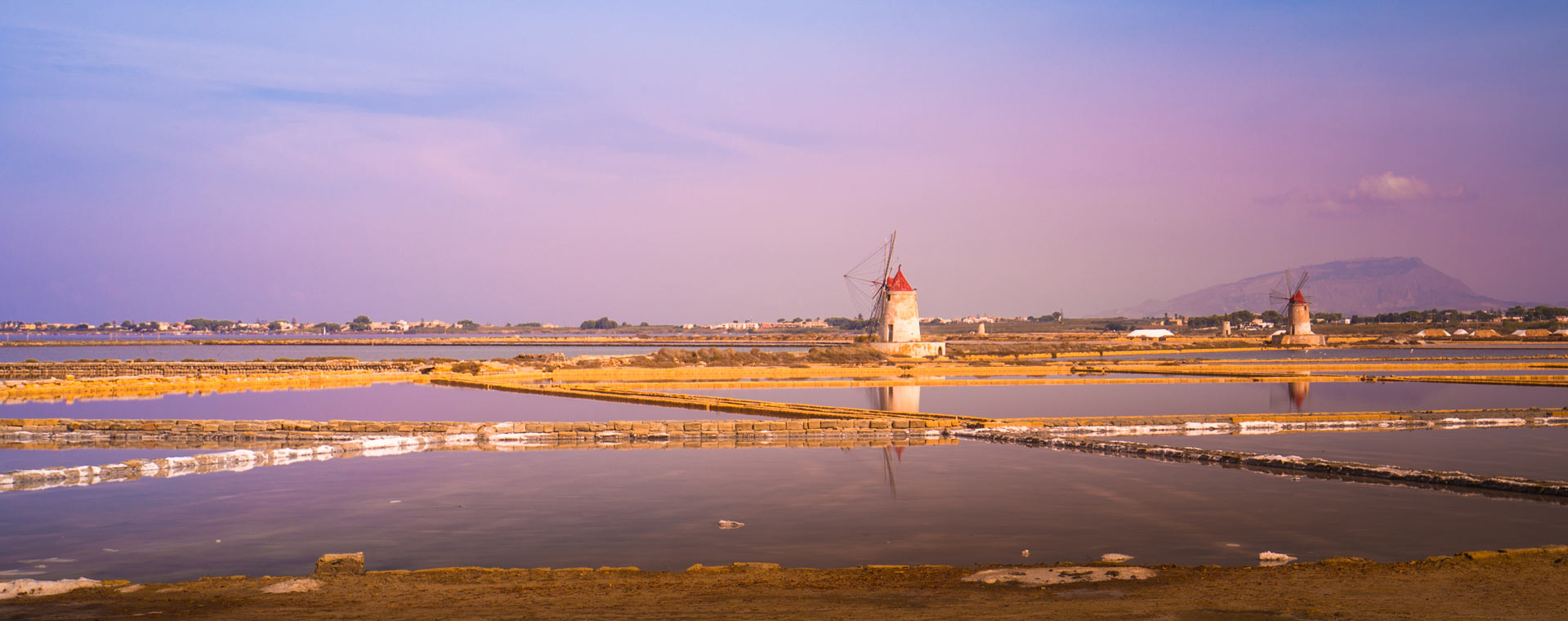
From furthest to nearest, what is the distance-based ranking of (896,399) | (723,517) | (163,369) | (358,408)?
(163,369) < (896,399) < (358,408) < (723,517)

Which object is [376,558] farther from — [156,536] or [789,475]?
[789,475]

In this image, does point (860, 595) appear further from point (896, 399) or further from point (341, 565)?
point (896, 399)

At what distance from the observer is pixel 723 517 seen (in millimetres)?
9781

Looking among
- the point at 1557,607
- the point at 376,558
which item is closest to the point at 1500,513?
the point at 1557,607

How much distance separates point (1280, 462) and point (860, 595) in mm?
8596

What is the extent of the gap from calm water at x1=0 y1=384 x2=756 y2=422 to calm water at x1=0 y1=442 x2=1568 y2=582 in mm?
7315

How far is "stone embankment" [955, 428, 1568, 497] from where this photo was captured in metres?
11.1

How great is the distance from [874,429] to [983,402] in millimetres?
7427

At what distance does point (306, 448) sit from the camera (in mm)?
14445

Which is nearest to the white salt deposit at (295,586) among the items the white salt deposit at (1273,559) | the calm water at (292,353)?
the white salt deposit at (1273,559)

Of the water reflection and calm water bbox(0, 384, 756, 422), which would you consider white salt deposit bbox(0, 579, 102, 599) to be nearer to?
calm water bbox(0, 384, 756, 422)

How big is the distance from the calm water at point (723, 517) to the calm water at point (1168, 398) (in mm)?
8849

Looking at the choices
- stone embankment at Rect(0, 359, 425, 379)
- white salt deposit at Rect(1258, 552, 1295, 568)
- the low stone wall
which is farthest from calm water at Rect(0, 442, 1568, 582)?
stone embankment at Rect(0, 359, 425, 379)

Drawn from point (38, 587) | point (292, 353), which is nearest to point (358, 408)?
point (38, 587)
